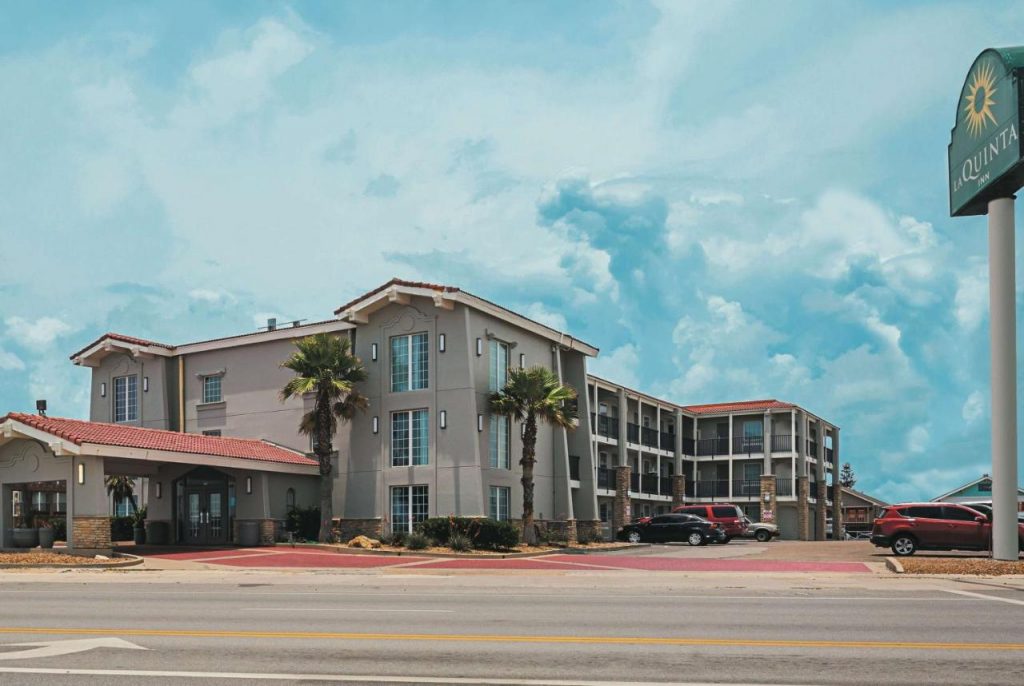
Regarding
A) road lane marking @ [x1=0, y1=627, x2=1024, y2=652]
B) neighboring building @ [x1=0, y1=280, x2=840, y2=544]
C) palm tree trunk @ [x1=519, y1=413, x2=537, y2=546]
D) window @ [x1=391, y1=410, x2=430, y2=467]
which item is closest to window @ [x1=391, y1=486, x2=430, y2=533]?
neighboring building @ [x1=0, y1=280, x2=840, y2=544]

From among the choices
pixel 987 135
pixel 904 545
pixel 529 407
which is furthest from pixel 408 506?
pixel 987 135

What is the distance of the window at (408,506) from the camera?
37.5 metres

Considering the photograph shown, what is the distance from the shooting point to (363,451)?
39.1 metres

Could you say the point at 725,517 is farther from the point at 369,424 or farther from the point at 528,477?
the point at 369,424

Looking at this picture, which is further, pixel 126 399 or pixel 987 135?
pixel 126 399

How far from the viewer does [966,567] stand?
84.7ft

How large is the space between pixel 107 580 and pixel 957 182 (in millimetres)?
27568

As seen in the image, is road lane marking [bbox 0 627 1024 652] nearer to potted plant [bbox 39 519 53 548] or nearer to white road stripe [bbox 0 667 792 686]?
white road stripe [bbox 0 667 792 686]

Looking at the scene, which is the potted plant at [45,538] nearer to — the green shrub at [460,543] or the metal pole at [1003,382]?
the green shrub at [460,543]

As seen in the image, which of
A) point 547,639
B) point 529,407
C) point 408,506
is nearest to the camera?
point 547,639

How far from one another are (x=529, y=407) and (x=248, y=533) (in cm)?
1147

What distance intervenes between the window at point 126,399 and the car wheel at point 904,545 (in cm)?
3186

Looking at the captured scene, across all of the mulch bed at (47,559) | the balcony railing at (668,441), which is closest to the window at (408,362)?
the mulch bed at (47,559)

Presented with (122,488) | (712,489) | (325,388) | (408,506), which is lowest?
(712,489)
